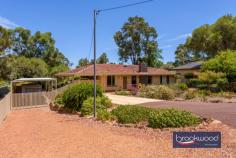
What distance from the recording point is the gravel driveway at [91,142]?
24.2 feet

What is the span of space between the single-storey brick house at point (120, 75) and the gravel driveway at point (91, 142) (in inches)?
774

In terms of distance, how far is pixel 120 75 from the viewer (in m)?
34.5

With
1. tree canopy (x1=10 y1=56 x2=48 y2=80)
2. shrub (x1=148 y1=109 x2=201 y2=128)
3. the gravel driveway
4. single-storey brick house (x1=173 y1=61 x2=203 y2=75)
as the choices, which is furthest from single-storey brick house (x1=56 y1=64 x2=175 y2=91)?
shrub (x1=148 y1=109 x2=201 y2=128)

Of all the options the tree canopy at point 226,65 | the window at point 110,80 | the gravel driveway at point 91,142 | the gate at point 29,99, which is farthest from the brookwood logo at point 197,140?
the window at point 110,80

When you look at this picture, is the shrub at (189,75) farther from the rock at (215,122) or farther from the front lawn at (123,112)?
the rock at (215,122)

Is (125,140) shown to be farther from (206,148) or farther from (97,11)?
(97,11)

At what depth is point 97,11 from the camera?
14.4m

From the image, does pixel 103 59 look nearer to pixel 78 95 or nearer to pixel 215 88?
pixel 215 88

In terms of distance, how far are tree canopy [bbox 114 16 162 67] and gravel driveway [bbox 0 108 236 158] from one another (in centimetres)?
4516

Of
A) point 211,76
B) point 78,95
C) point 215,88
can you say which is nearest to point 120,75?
point 211,76

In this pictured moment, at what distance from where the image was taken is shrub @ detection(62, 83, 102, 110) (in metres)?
16.4

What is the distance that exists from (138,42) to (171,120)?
47.4 m

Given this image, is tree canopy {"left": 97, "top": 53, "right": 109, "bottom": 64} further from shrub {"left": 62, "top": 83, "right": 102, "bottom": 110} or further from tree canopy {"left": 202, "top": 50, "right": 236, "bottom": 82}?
shrub {"left": 62, "top": 83, "right": 102, "bottom": 110}

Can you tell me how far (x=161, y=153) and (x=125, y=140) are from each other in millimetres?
1837
